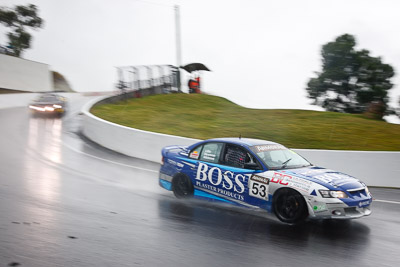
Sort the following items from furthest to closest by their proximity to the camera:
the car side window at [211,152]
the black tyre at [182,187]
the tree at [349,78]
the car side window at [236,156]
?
1. the tree at [349,78]
2. the black tyre at [182,187]
3. the car side window at [211,152]
4. the car side window at [236,156]

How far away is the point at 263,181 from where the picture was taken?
7.20 m

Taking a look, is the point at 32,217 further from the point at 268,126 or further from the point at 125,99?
the point at 125,99

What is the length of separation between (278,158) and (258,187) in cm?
84

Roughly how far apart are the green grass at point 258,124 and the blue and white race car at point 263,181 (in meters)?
7.83

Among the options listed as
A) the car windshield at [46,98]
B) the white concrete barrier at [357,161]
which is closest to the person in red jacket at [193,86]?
the car windshield at [46,98]

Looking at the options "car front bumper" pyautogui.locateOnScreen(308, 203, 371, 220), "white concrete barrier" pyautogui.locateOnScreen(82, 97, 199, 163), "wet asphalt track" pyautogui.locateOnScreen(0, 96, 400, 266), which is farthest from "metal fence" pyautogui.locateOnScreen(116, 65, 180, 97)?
"car front bumper" pyautogui.locateOnScreen(308, 203, 371, 220)

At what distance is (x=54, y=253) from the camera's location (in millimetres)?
5223

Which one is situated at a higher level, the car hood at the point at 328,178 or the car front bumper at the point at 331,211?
the car hood at the point at 328,178

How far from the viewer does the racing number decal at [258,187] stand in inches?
282

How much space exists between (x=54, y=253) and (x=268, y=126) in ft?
49.0

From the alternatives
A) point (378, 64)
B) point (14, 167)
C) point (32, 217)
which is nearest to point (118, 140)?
point (14, 167)

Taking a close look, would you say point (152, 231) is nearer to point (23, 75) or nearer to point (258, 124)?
point (258, 124)

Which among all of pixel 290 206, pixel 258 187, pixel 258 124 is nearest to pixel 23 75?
pixel 258 124

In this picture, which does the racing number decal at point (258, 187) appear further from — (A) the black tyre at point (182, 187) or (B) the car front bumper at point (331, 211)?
(A) the black tyre at point (182, 187)
